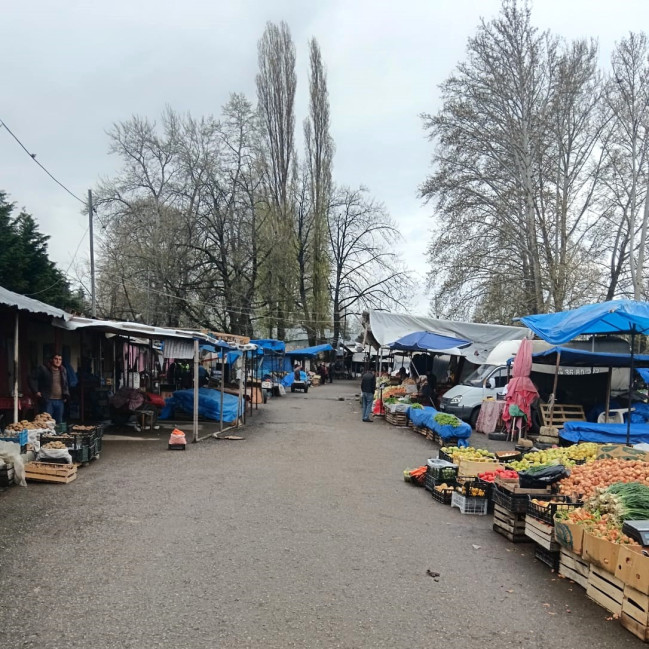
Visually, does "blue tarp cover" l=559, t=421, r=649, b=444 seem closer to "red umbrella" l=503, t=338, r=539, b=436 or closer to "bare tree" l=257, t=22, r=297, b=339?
"red umbrella" l=503, t=338, r=539, b=436

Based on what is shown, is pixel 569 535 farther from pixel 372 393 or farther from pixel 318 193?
pixel 318 193

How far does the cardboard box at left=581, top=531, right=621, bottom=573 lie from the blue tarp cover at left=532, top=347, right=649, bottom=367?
952 cm

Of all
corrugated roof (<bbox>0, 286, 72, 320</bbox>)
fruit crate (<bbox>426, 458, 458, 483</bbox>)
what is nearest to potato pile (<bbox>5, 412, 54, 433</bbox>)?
corrugated roof (<bbox>0, 286, 72, 320</bbox>)

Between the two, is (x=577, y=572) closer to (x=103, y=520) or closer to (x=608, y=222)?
(x=103, y=520)

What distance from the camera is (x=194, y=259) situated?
1348 inches

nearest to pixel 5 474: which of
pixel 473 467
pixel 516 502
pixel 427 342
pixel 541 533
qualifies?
pixel 473 467

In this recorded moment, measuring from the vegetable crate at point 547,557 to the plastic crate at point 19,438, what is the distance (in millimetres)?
7629

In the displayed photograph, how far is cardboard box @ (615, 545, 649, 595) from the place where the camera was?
4098 millimetres

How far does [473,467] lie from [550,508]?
8.82ft

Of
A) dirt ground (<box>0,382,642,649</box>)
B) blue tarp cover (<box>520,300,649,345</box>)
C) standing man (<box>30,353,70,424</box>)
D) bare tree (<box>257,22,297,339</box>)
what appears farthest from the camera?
bare tree (<box>257,22,297,339</box>)

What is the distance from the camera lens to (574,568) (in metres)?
5.20

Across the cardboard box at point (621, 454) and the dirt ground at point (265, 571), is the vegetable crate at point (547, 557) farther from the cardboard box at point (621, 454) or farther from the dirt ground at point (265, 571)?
the cardboard box at point (621, 454)

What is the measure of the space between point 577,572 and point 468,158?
23354 millimetres

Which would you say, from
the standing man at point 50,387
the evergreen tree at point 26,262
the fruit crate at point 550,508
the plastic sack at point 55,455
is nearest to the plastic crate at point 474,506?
the fruit crate at point 550,508
